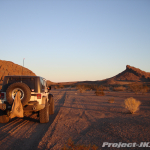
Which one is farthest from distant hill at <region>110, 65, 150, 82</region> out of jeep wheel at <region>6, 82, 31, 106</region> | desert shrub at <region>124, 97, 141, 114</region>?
jeep wheel at <region>6, 82, 31, 106</region>

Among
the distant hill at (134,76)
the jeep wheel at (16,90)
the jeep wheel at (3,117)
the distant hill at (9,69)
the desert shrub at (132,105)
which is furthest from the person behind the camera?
the distant hill at (134,76)

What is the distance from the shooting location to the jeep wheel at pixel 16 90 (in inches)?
279

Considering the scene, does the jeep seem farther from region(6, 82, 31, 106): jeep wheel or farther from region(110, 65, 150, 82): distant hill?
region(110, 65, 150, 82): distant hill

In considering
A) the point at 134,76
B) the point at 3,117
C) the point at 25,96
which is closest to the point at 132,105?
the point at 25,96

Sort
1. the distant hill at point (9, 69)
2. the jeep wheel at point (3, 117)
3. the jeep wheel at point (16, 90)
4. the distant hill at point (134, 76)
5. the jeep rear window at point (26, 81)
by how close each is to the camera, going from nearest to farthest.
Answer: the jeep wheel at point (16, 90), the jeep rear window at point (26, 81), the jeep wheel at point (3, 117), the distant hill at point (9, 69), the distant hill at point (134, 76)

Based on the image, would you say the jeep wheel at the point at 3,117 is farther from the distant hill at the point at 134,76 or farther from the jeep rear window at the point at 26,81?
the distant hill at the point at 134,76

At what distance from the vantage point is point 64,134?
6.27 m

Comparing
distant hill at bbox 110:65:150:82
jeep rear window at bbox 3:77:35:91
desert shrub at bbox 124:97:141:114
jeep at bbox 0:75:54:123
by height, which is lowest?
desert shrub at bbox 124:97:141:114

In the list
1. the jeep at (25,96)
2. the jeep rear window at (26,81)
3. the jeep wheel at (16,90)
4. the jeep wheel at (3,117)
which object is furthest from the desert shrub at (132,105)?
the jeep wheel at (3,117)

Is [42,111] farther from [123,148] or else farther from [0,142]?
[123,148]

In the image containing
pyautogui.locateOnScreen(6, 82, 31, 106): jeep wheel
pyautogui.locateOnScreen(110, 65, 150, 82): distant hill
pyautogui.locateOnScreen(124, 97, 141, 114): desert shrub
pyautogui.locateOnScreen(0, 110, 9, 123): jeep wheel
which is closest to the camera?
pyautogui.locateOnScreen(6, 82, 31, 106): jeep wheel

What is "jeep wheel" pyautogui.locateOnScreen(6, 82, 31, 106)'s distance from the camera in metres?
7.08

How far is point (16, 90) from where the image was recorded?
7.21m

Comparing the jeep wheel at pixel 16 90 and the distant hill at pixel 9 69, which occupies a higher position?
the distant hill at pixel 9 69
